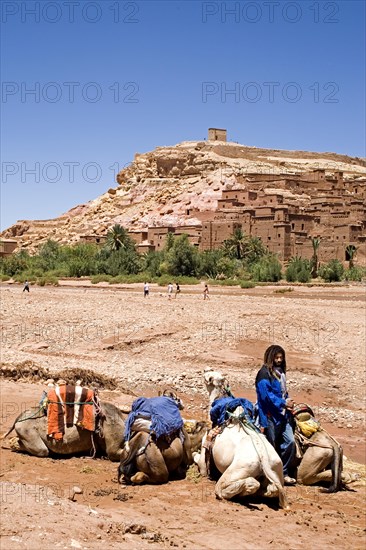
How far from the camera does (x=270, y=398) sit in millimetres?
6754

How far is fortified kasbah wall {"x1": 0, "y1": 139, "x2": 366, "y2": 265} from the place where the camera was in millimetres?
56594

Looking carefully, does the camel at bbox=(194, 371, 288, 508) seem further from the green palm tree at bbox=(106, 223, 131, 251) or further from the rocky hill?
the rocky hill

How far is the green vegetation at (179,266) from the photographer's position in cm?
4709

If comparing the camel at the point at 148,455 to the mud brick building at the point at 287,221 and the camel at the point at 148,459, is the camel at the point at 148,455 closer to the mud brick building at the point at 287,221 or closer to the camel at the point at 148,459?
the camel at the point at 148,459

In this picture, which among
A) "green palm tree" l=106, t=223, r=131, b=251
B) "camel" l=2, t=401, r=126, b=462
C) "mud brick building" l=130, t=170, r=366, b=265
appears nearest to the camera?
"camel" l=2, t=401, r=126, b=462

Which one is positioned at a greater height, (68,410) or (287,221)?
(287,221)

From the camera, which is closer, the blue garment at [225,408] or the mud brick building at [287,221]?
the blue garment at [225,408]

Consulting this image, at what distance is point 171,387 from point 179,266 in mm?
37595

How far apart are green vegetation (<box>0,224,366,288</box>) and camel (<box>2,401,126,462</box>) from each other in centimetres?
3556

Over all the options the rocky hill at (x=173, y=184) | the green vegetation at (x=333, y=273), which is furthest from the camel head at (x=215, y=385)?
the rocky hill at (x=173, y=184)

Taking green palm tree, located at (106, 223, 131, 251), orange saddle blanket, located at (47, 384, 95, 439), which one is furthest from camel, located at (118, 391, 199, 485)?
green palm tree, located at (106, 223, 131, 251)

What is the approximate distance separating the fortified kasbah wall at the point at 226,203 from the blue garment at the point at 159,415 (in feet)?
156

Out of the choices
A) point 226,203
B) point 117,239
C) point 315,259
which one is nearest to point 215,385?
point 315,259

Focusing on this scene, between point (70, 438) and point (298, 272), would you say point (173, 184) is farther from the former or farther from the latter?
point (70, 438)
